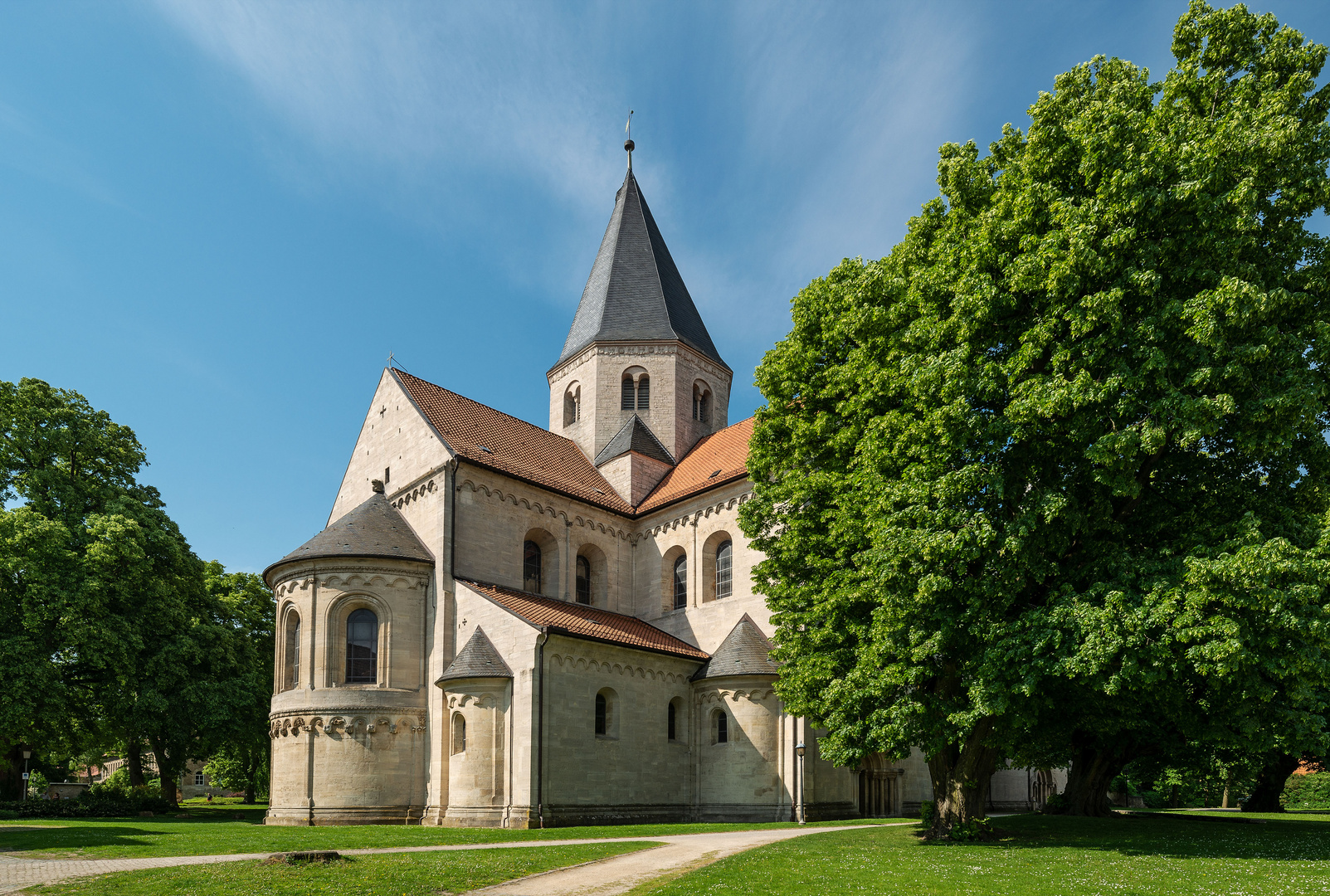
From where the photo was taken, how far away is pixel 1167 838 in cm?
1759

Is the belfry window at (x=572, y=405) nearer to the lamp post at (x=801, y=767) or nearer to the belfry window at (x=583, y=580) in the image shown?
the belfry window at (x=583, y=580)

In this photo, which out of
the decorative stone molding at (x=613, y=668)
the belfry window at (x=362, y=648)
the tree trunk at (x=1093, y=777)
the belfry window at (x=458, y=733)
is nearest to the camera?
the tree trunk at (x=1093, y=777)

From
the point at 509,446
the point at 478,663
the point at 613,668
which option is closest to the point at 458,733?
the point at 478,663

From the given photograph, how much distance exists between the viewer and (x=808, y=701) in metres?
19.1

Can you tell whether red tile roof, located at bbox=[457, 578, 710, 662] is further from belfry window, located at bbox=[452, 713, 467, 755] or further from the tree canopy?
the tree canopy

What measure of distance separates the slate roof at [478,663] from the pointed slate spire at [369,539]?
3.35m

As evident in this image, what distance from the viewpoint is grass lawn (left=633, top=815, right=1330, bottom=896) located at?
11.1 metres

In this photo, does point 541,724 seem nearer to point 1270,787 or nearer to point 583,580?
point 583,580

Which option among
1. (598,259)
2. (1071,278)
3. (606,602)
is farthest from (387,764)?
(598,259)

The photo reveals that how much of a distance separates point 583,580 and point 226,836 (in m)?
15.6

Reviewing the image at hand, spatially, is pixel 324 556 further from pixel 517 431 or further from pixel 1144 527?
pixel 1144 527

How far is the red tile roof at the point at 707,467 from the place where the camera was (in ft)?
104

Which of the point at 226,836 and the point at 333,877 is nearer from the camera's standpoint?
the point at 333,877

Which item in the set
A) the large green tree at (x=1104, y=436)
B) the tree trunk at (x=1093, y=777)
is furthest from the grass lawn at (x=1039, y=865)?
the tree trunk at (x=1093, y=777)
